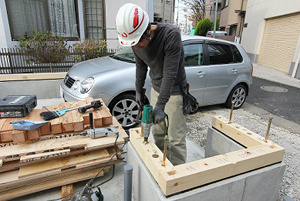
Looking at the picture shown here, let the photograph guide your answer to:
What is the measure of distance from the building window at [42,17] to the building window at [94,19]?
0.45 meters

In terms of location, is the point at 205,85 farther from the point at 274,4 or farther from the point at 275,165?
the point at 274,4

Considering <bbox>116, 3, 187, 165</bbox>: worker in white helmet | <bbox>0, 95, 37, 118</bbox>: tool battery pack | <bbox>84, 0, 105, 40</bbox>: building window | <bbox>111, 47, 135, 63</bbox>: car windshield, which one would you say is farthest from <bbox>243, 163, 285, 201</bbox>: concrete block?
<bbox>84, 0, 105, 40</bbox>: building window

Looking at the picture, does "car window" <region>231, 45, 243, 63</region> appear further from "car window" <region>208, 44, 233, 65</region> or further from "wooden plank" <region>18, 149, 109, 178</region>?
"wooden plank" <region>18, 149, 109, 178</region>

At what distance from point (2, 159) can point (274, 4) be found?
14.9 m

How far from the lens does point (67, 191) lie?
212cm

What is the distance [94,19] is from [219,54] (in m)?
5.73

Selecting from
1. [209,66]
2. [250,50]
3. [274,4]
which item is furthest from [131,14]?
[250,50]

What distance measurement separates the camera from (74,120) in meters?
2.40

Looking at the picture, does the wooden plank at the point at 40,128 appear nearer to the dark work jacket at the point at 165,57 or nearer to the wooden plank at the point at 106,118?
the wooden plank at the point at 106,118

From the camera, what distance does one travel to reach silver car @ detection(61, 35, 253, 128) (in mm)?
3514

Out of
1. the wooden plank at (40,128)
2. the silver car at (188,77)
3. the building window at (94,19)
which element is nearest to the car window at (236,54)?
the silver car at (188,77)

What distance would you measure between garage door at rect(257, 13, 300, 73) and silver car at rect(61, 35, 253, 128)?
25.7 ft

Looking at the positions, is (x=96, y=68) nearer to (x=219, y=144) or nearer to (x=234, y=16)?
(x=219, y=144)

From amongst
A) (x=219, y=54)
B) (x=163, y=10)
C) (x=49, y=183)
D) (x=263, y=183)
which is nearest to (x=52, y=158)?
(x=49, y=183)
